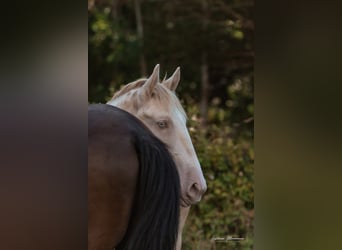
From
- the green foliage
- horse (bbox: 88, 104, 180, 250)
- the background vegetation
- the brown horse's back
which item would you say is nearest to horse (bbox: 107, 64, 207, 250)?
horse (bbox: 88, 104, 180, 250)

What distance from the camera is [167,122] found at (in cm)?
351

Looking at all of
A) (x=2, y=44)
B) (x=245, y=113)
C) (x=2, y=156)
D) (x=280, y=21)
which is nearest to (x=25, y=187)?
(x=2, y=156)

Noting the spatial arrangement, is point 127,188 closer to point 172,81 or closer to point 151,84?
point 151,84

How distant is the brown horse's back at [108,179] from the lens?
3252mm

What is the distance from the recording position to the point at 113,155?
329 cm

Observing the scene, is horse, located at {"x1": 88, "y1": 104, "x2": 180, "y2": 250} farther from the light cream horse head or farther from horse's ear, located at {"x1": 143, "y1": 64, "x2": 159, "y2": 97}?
horse's ear, located at {"x1": 143, "y1": 64, "x2": 159, "y2": 97}

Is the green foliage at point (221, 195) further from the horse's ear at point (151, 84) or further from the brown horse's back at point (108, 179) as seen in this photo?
the brown horse's back at point (108, 179)

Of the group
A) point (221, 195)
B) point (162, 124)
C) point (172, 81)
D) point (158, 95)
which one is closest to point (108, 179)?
point (162, 124)

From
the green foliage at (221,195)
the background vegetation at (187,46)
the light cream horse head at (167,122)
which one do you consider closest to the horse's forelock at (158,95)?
the light cream horse head at (167,122)

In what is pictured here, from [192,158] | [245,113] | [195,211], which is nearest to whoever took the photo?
[192,158]

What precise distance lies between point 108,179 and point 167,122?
494 mm

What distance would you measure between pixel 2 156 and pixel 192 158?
1.08 m

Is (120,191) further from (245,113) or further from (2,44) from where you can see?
(245,113)

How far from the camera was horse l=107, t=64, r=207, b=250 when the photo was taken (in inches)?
137
